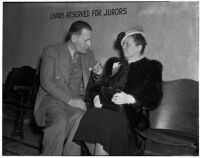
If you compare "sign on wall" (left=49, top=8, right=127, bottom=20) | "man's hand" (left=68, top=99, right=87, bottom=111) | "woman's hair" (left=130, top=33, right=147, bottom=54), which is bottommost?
"man's hand" (left=68, top=99, right=87, bottom=111)

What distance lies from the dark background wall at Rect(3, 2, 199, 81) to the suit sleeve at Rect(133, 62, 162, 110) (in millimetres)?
200

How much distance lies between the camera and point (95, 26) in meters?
2.59

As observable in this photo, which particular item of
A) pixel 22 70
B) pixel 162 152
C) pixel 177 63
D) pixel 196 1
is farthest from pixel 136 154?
pixel 22 70

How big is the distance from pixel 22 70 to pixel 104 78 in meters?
1.16

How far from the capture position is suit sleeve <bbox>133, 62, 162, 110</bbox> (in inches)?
86.0

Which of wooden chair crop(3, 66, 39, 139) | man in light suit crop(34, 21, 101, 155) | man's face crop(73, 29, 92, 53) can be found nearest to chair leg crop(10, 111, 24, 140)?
wooden chair crop(3, 66, 39, 139)

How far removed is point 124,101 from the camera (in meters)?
2.22

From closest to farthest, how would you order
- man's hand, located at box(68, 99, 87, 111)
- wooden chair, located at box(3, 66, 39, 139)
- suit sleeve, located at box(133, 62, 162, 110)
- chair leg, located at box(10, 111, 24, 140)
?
suit sleeve, located at box(133, 62, 162, 110) → man's hand, located at box(68, 99, 87, 111) → wooden chair, located at box(3, 66, 39, 139) → chair leg, located at box(10, 111, 24, 140)

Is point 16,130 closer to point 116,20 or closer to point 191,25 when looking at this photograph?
point 116,20

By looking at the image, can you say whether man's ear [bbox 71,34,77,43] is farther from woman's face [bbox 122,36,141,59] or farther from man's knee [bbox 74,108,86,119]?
man's knee [bbox 74,108,86,119]

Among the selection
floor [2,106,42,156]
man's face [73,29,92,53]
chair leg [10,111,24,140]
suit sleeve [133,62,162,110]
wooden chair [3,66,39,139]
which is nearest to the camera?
suit sleeve [133,62,162,110]

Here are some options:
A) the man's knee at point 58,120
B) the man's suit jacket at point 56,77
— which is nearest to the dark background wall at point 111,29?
the man's suit jacket at point 56,77

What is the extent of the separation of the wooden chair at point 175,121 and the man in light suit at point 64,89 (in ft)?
2.11

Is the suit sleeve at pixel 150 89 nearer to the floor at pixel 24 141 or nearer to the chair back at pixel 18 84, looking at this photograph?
the floor at pixel 24 141
